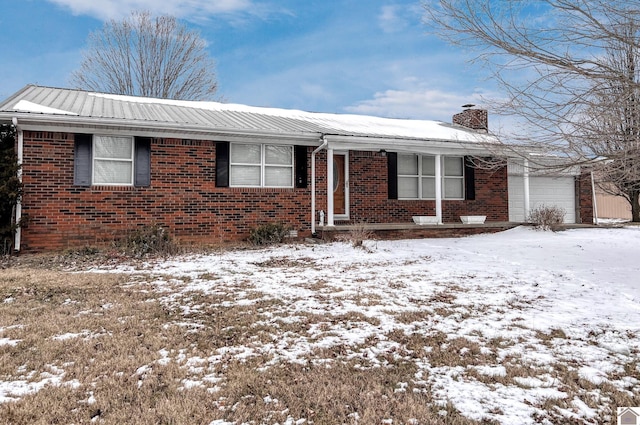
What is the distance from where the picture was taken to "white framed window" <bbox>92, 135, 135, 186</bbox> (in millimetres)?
9102

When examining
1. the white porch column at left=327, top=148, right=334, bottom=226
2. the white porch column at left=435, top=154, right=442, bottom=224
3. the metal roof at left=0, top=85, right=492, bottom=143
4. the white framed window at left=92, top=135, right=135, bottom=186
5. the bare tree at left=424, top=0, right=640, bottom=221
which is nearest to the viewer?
the bare tree at left=424, top=0, right=640, bottom=221

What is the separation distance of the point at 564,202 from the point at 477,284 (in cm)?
1229

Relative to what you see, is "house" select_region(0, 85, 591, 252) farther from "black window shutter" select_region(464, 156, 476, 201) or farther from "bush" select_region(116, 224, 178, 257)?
"bush" select_region(116, 224, 178, 257)

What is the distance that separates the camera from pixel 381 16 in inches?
378

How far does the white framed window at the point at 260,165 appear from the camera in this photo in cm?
1034

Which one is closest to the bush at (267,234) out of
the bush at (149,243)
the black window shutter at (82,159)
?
the bush at (149,243)

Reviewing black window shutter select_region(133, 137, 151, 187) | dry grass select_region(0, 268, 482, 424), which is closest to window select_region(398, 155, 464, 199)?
black window shutter select_region(133, 137, 151, 187)

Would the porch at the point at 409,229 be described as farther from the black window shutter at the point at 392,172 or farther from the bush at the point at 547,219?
the black window shutter at the point at 392,172

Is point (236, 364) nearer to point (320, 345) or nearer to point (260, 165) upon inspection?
point (320, 345)

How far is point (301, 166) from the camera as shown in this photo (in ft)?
35.6

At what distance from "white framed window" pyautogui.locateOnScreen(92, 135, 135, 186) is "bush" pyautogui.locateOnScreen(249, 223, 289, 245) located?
316cm

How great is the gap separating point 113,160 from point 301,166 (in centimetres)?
460

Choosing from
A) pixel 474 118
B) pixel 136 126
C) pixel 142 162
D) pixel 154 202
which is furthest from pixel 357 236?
pixel 474 118

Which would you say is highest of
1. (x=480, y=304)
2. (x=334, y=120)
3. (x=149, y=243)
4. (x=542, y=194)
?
(x=334, y=120)
